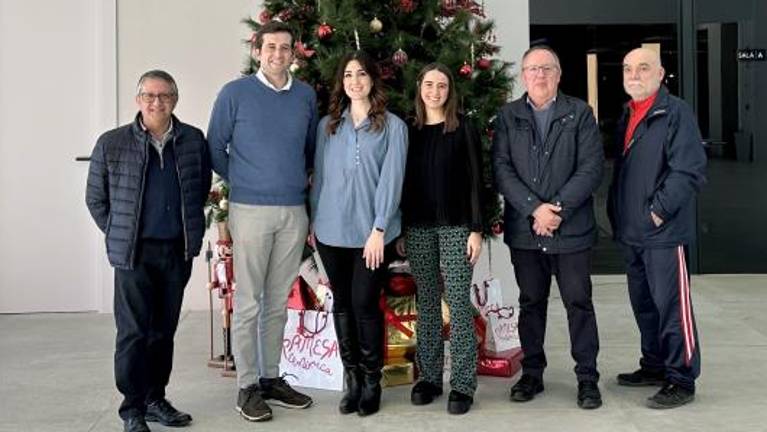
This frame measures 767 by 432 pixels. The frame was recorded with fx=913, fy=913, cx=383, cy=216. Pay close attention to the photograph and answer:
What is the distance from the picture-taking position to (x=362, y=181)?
4.15 metres

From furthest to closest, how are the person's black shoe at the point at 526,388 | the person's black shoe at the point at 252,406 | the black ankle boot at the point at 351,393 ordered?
the person's black shoe at the point at 526,388 → the black ankle boot at the point at 351,393 → the person's black shoe at the point at 252,406

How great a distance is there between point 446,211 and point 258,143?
92 cm

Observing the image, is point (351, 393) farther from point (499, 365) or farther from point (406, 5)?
point (406, 5)

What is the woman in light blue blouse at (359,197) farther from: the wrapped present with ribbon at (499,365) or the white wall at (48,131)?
the white wall at (48,131)

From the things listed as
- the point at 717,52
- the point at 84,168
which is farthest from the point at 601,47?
the point at 84,168

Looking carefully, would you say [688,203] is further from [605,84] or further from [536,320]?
[605,84]

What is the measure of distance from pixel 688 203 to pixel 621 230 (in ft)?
1.18

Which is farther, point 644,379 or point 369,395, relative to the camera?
point 644,379

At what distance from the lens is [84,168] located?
22.6ft

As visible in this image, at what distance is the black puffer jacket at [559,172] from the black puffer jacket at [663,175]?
0.22 m

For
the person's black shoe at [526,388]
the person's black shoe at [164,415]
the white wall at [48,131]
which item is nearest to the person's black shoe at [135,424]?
the person's black shoe at [164,415]

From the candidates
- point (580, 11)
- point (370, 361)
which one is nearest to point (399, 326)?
point (370, 361)

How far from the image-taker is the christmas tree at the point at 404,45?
4.81 metres

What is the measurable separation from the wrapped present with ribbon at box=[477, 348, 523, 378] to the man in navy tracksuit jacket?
0.84 metres
